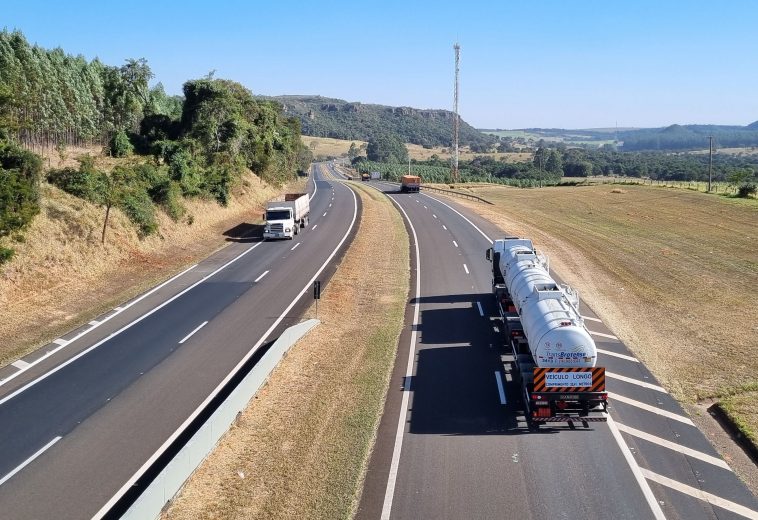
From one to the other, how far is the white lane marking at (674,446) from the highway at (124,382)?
11.9 m

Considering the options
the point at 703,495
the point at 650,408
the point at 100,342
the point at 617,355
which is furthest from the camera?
the point at 100,342

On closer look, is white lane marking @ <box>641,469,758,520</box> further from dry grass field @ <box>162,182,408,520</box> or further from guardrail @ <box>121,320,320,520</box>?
guardrail @ <box>121,320,320,520</box>

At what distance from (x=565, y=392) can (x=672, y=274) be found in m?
23.4

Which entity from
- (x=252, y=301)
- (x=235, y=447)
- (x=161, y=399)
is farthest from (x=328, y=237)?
(x=235, y=447)

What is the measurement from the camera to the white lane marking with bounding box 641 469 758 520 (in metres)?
13.2

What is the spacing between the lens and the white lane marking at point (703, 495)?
13.2 metres

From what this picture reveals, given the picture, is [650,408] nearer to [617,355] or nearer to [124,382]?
[617,355]

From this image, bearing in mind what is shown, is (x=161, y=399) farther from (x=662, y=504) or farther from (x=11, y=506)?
(x=662, y=504)

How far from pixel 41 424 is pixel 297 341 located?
918cm

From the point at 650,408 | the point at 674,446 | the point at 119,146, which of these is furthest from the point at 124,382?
the point at 119,146

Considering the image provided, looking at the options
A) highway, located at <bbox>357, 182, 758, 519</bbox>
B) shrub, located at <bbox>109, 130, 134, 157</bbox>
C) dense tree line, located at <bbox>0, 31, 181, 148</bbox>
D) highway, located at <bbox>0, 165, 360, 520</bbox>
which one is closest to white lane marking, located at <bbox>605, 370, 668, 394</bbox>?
highway, located at <bbox>357, 182, 758, 519</bbox>

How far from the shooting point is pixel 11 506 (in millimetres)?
13602

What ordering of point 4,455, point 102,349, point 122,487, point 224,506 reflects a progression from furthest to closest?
1. point 102,349
2. point 4,455
3. point 122,487
4. point 224,506

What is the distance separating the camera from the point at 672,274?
36.9m
